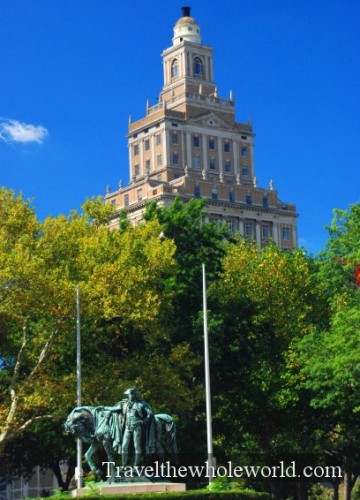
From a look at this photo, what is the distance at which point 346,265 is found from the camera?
A: 49688 mm

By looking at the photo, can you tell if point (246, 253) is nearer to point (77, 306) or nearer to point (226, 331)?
point (226, 331)

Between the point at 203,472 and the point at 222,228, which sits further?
the point at 222,228

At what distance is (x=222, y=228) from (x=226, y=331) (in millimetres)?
7186

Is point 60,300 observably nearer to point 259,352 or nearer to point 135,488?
point 135,488

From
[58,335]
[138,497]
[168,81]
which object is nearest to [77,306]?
[58,335]

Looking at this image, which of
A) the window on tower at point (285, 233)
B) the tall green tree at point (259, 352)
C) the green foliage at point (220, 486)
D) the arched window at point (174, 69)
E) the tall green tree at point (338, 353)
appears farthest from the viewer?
the arched window at point (174, 69)

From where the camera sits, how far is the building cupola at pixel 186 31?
17012cm

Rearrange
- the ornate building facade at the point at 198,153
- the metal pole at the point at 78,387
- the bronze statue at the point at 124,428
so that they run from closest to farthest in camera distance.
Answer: the bronze statue at the point at 124,428
the metal pole at the point at 78,387
the ornate building facade at the point at 198,153

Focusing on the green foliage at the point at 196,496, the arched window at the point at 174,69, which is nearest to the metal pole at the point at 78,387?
the green foliage at the point at 196,496

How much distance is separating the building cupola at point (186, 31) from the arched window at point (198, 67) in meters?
3.10

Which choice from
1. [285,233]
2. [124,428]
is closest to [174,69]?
[285,233]

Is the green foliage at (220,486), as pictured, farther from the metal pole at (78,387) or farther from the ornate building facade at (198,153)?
the ornate building facade at (198,153)

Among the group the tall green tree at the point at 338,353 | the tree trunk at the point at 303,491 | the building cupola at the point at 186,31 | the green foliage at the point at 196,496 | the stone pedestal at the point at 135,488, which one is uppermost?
the building cupola at the point at 186,31

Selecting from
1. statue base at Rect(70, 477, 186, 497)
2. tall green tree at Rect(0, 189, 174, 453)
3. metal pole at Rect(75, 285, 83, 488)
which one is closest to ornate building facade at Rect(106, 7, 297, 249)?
tall green tree at Rect(0, 189, 174, 453)
